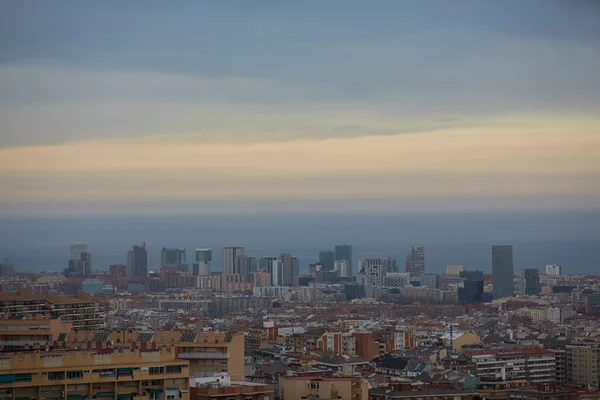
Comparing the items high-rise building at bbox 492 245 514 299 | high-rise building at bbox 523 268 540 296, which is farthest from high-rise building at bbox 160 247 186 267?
high-rise building at bbox 523 268 540 296

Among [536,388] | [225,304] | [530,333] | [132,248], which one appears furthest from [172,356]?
[132,248]

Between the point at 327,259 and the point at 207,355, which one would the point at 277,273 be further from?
the point at 207,355

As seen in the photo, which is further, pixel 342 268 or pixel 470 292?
pixel 342 268

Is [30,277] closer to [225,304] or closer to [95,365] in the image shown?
[95,365]

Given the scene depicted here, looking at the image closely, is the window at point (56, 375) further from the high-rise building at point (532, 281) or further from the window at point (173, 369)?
the high-rise building at point (532, 281)

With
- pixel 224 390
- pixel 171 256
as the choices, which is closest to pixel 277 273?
pixel 171 256

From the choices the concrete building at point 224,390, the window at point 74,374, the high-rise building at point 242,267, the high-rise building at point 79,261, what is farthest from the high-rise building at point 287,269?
the window at point 74,374
